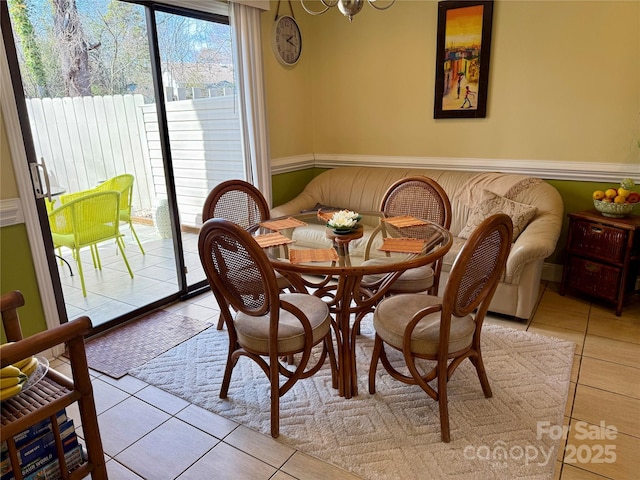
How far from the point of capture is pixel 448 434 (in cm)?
189

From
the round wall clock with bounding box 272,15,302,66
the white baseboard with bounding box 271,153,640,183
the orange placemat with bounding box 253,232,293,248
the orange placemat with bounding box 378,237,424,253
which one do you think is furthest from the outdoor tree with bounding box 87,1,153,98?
the orange placemat with bounding box 378,237,424,253

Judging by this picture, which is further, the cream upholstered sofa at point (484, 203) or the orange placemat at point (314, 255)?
the cream upholstered sofa at point (484, 203)

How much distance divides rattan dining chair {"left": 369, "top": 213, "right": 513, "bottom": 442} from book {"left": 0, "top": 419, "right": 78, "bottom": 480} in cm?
130

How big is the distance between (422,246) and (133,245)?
2466mm

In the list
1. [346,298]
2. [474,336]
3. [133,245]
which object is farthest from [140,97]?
[474,336]

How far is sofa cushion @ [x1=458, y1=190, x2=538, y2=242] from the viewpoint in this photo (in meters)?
3.08

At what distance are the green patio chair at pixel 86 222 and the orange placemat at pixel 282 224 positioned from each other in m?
1.33

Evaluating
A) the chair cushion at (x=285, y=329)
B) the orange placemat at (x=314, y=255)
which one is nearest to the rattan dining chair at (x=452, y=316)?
the chair cushion at (x=285, y=329)

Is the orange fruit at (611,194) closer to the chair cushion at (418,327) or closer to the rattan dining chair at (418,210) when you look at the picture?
the rattan dining chair at (418,210)

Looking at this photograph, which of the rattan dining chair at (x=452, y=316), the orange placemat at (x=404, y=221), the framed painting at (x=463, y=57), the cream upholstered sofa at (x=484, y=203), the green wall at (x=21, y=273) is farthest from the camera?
the framed painting at (x=463, y=57)

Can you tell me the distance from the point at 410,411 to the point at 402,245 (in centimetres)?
80

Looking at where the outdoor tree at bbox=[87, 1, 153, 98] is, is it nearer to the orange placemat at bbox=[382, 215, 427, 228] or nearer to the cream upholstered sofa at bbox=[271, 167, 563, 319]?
the cream upholstered sofa at bbox=[271, 167, 563, 319]

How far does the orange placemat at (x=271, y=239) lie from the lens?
219 cm

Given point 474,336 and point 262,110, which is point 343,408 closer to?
point 474,336
